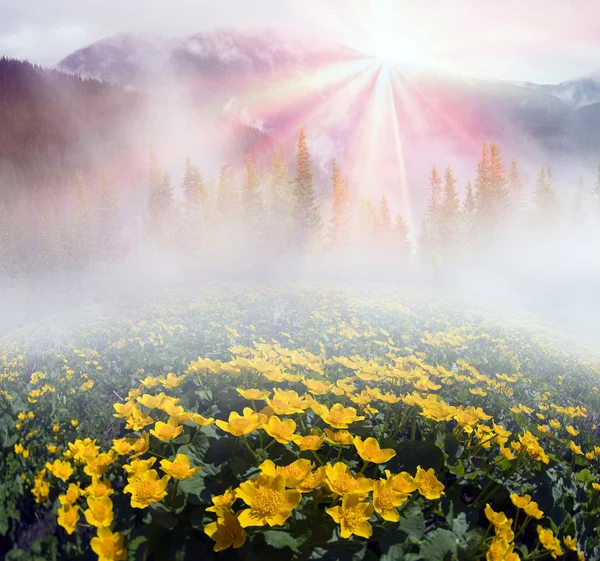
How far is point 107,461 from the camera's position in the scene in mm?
1673

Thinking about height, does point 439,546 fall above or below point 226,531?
below

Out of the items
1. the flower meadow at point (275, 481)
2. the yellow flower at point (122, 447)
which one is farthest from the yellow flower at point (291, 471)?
the yellow flower at point (122, 447)

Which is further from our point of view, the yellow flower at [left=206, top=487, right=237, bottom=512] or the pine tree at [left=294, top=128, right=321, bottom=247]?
the pine tree at [left=294, top=128, right=321, bottom=247]

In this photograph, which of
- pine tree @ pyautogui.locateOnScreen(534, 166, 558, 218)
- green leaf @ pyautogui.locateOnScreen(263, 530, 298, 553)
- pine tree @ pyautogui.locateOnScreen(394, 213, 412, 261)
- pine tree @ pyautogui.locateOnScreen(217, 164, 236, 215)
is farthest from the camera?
pine tree @ pyautogui.locateOnScreen(394, 213, 412, 261)

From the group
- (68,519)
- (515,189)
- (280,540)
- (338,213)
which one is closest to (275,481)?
(280,540)

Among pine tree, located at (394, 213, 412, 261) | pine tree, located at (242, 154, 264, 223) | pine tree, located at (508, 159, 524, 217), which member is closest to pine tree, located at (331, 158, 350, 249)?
pine tree, located at (242, 154, 264, 223)

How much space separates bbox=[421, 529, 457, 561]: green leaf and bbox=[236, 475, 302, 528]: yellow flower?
0.57m

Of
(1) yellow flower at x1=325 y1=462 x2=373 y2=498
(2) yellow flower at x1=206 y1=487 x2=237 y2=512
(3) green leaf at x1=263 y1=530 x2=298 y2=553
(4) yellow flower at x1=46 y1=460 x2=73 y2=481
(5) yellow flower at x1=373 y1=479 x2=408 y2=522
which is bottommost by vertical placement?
(4) yellow flower at x1=46 y1=460 x2=73 y2=481

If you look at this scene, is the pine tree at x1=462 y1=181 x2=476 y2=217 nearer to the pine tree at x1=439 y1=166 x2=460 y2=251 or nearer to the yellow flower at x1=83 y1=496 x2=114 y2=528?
the pine tree at x1=439 y1=166 x2=460 y2=251

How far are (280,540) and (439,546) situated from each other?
2.19 ft

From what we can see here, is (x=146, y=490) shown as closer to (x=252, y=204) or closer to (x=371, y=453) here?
(x=371, y=453)

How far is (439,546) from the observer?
4.68 ft

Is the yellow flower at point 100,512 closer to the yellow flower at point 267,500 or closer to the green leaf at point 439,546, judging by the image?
the yellow flower at point 267,500

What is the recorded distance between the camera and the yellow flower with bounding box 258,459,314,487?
4.51ft
